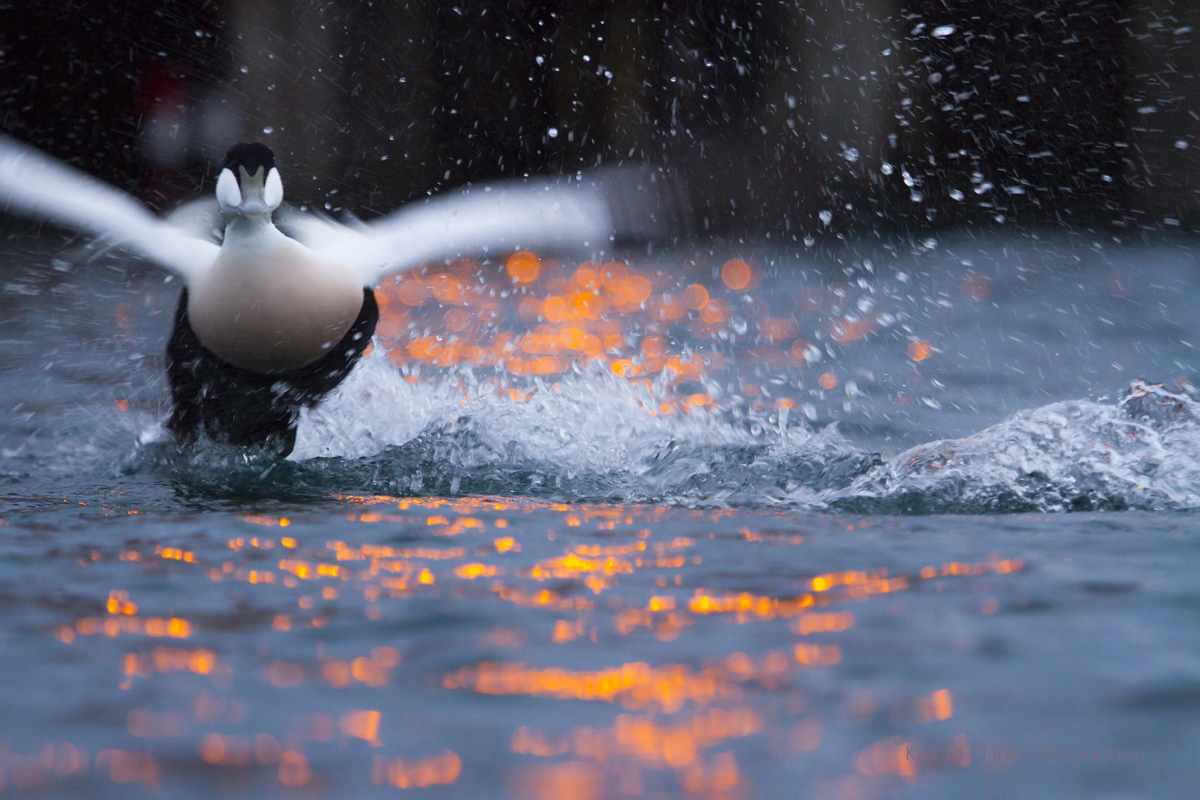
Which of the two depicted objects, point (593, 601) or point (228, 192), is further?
point (228, 192)

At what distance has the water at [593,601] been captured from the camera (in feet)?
3.38

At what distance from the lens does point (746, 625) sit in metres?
1.45

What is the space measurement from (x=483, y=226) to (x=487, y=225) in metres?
0.02

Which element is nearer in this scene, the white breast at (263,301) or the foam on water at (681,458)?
the foam on water at (681,458)

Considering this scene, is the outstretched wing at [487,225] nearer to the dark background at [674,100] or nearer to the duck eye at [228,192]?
the duck eye at [228,192]

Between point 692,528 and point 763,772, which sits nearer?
point 763,772

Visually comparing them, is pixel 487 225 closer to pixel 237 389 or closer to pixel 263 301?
pixel 263 301

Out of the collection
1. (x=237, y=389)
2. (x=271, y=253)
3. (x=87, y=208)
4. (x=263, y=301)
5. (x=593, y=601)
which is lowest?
(x=593, y=601)

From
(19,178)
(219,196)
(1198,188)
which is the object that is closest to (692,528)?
(219,196)

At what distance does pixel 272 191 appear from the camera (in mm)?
3422

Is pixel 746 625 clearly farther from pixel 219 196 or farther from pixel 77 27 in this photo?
pixel 77 27

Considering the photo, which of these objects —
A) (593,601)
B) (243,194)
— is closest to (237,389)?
(243,194)

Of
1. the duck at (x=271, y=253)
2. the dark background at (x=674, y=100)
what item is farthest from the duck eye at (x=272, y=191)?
the dark background at (x=674, y=100)

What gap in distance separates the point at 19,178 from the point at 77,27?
300 inches
